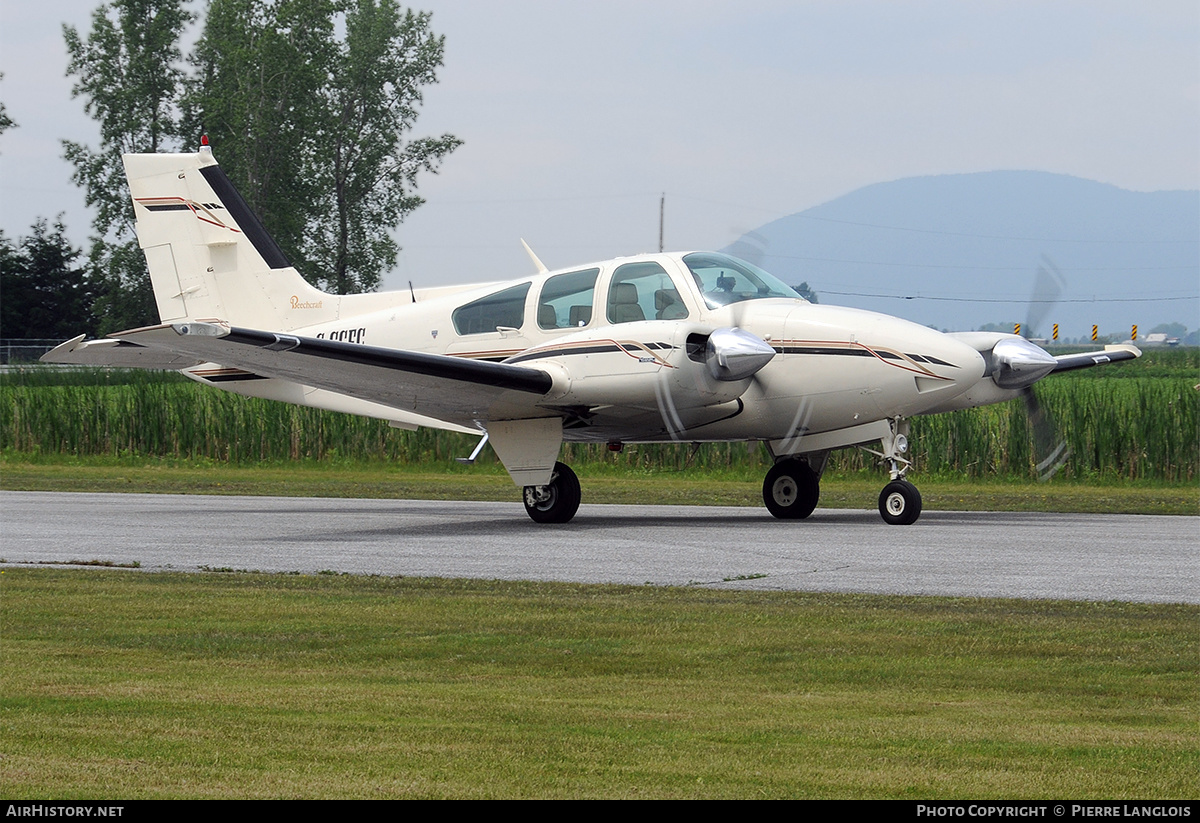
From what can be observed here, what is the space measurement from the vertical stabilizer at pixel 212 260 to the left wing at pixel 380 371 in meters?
3.96

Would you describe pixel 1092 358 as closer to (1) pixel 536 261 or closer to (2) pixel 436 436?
(1) pixel 536 261

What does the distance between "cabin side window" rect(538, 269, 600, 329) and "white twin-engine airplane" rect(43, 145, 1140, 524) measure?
2cm

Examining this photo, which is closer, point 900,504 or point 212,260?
point 900,504

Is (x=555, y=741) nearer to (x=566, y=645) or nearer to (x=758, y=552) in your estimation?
(x=566, y=645)

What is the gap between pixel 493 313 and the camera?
1852cm

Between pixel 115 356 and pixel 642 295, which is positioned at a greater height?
pixel 642 295

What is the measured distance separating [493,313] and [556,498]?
99.3 inches

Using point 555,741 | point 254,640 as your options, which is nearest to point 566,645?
point 254,640

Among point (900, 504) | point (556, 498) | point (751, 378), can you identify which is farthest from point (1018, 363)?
point (556, 498)

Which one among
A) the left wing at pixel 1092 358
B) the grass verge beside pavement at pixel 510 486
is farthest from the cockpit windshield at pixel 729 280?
the grass verge beside pavement at pixel 510 486

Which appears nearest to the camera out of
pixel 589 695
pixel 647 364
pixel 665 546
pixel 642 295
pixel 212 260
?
pixel 589 695

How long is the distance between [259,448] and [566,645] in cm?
2329

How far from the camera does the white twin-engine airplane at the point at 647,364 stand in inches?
642
